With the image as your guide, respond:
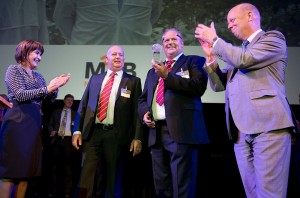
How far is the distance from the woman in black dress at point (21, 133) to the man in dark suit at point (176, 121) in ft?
2.65

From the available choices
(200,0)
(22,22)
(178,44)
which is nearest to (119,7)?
(200,0)

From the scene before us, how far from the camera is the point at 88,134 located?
2904mm

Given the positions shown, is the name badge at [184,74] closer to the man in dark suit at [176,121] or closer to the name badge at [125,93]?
the man in dark suit at [176,121]

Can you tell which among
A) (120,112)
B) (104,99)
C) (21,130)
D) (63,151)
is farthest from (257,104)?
(63,151)

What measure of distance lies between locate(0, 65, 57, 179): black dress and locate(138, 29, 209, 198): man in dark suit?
0.90m

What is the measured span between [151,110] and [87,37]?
7.40 feet

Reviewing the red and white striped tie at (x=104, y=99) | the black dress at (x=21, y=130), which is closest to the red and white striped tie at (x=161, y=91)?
the red and white striped tie at (x=104, y=99)

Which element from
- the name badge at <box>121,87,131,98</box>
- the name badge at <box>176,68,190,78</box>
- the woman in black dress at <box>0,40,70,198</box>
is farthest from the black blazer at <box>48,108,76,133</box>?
the name badge at <box>176,68,190,78</box>

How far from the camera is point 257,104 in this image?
1.85m

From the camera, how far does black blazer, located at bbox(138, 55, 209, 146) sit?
253 cm

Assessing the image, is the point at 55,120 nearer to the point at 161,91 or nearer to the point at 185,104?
the point at 161,91

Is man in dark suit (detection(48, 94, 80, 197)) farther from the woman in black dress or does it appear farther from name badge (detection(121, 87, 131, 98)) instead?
the woman in black dress

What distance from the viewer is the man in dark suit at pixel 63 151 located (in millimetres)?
5219

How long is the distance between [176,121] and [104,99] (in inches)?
31.8
